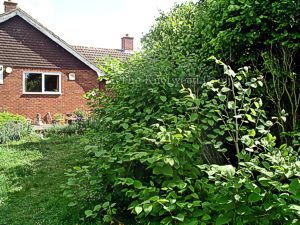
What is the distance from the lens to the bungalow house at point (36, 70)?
15.1 metres

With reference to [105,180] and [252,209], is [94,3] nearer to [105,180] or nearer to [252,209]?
[105,180]

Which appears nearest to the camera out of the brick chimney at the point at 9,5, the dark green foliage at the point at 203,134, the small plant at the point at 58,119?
the dark green foliage at the point at 203,134

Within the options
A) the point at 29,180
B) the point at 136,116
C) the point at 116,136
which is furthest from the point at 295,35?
the point at 29,180

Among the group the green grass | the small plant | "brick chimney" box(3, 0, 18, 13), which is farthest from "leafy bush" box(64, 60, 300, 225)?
"brick chimney" box(3, 0, 18, 13)

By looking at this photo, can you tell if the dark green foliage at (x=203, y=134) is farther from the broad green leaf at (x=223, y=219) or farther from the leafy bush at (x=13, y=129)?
the leafy bush at (x=13, y=129)

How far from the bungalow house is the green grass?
6368 millimetres

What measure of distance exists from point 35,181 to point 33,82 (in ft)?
36.4

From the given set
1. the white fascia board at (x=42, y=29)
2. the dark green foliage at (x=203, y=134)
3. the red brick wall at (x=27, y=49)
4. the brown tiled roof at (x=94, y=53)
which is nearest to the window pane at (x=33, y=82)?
the red brick wall at (x=27, y=49)

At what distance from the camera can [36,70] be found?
1579cm

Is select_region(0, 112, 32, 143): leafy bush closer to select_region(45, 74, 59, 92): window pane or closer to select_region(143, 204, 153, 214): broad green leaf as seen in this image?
select_region(45, 74, 59, 92): window pane

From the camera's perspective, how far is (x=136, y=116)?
391cm

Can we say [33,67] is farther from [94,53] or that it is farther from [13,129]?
[13,129]

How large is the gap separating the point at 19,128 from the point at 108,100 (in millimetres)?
7016

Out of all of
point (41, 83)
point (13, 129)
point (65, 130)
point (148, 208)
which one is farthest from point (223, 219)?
point (41, 83)
